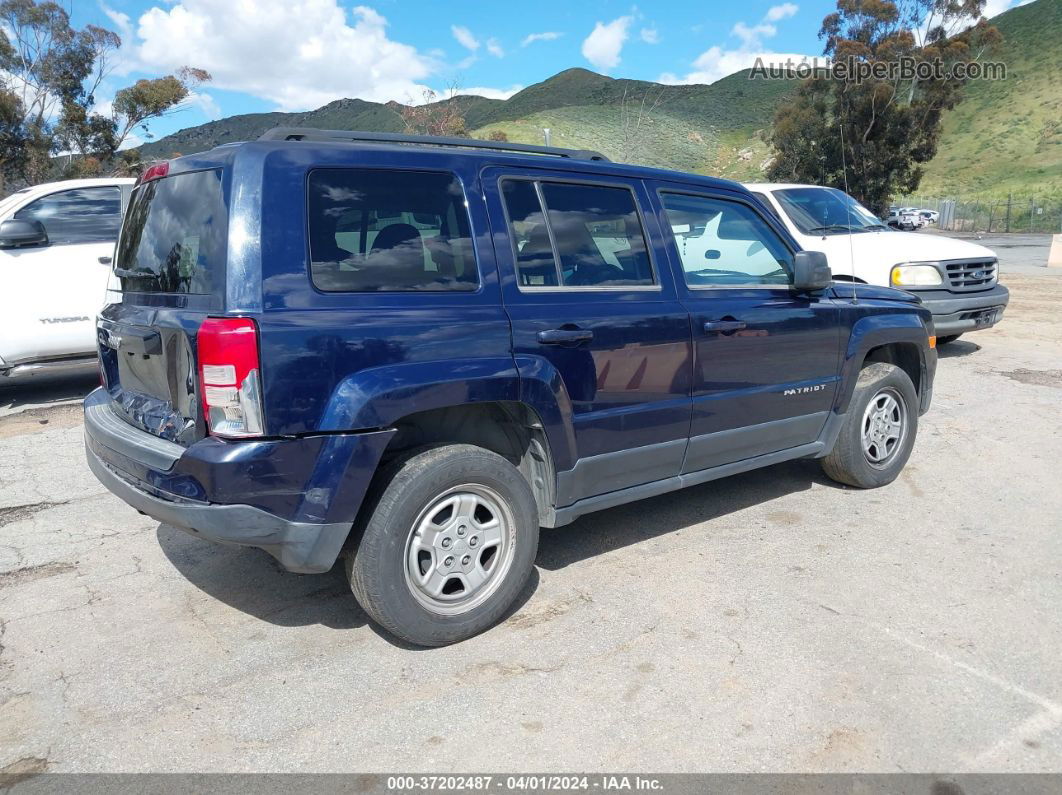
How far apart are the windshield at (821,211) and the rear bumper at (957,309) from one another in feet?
3.97

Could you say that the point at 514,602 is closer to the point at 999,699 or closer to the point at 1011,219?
the point at 999,699

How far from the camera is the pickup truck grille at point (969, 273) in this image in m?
9.32

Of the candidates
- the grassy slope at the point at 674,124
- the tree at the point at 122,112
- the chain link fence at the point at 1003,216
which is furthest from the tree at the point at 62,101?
the chain link fence at the point at 1003,216

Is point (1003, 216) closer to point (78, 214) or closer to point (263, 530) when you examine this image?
point (78, 214)

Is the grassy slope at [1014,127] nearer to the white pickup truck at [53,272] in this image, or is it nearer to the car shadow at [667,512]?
the car shadow at [667,512]

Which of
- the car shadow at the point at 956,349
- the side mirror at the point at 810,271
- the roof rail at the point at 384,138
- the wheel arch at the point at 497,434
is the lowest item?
the car shadow at the point at 956,349

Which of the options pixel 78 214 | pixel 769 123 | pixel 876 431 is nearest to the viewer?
pixel 876 431

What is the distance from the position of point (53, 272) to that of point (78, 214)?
0.64 meters

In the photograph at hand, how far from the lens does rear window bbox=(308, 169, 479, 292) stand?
3137 millimetres

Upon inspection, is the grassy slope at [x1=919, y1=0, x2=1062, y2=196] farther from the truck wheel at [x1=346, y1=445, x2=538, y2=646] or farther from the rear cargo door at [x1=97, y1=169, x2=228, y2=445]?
the rear cargo door at [x1=97, y1=169, x2=228, y2=445]

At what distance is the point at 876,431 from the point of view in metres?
5.37

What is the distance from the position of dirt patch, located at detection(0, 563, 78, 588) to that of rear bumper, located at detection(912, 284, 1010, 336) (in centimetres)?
844

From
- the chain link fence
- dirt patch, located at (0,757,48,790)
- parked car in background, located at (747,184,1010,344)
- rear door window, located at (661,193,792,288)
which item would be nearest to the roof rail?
rear door window, located at (661,193,792,288)

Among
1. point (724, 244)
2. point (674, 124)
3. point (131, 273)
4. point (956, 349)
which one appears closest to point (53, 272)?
point (131, 273)
